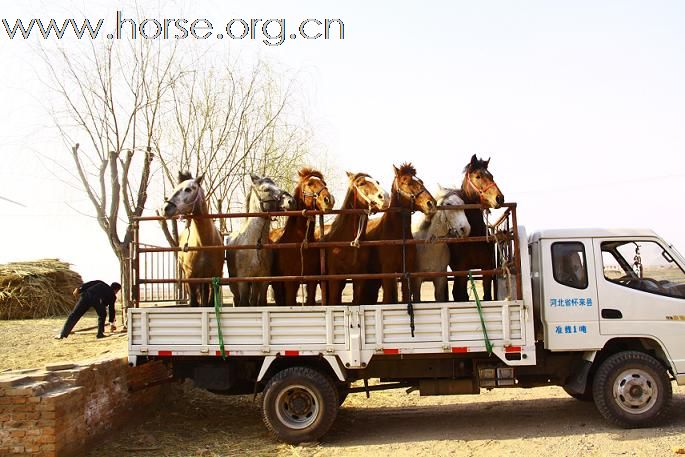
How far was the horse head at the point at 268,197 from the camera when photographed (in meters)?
7.79

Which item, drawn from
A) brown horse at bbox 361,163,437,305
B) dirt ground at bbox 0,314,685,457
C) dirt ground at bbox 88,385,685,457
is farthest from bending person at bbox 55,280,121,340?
brown horse at bbox 361,163,437,305

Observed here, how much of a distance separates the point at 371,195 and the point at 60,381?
3.96 metres

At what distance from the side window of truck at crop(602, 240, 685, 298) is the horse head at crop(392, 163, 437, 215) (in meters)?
2.12

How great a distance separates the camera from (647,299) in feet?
23.0

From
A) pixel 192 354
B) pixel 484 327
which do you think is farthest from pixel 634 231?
pixel 192 354

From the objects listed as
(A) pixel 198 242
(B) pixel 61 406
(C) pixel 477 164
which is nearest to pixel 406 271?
(C) pixel 477 164

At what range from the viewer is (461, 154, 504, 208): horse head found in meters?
7.34

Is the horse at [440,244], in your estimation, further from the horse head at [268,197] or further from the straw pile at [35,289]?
the straw pile at [35,289]

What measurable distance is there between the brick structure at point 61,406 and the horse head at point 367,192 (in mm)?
3323

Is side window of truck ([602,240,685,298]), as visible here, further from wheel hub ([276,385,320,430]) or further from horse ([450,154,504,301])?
wheel hub ([276,385,320,430])

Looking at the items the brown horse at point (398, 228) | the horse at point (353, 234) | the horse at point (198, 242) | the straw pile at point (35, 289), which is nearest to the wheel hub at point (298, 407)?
the horse at point (353, 234)

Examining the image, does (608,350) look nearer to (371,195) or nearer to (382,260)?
(382,260)

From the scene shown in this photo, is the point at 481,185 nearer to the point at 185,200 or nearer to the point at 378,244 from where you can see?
the point at 378,244

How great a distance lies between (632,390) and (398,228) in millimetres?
3224
